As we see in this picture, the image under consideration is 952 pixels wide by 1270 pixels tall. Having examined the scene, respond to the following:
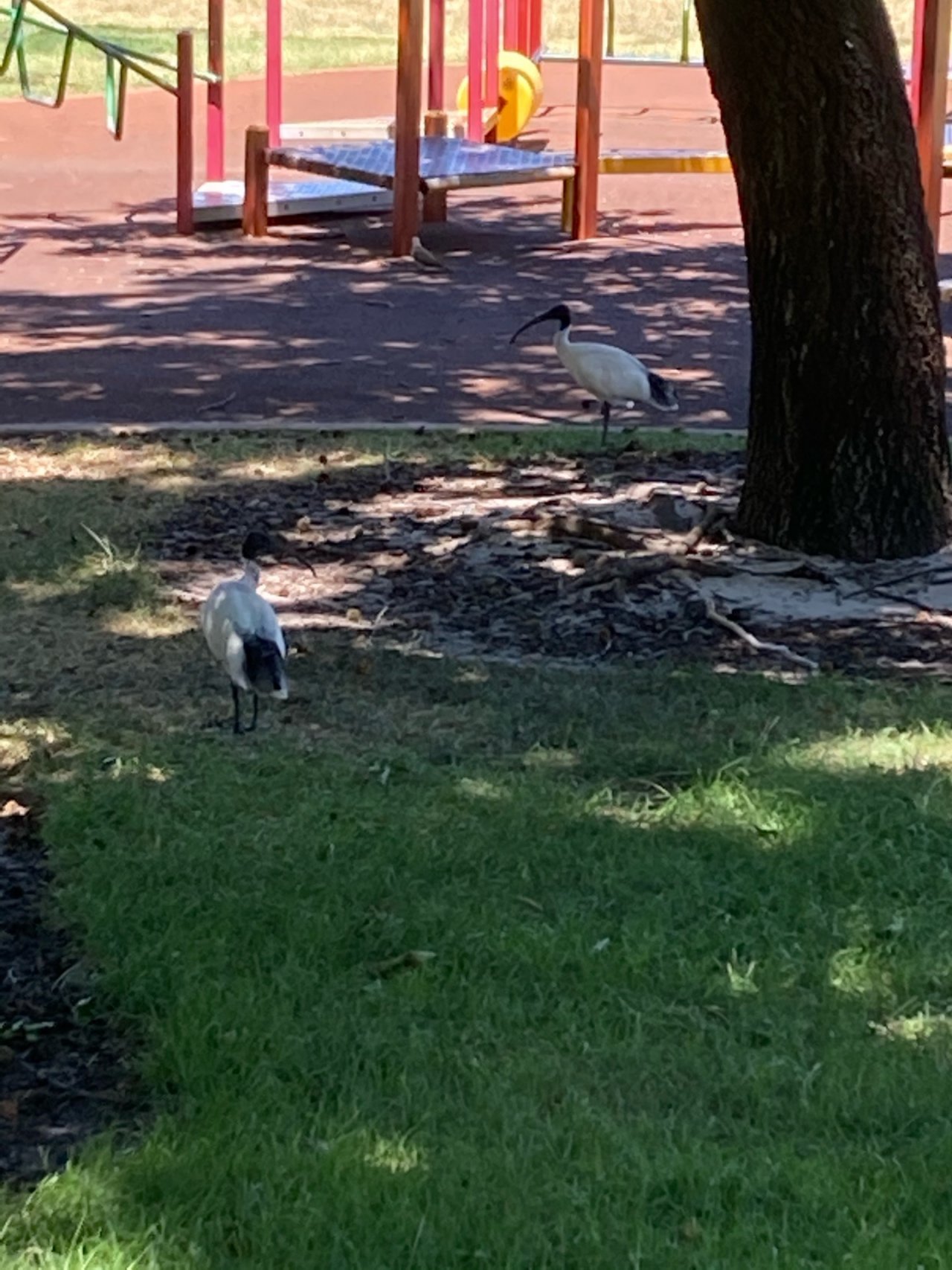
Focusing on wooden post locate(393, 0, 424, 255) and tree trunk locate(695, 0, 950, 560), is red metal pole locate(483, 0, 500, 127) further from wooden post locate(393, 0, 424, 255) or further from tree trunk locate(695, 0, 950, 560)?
tree trunk locate(695, 0, 950, 560)

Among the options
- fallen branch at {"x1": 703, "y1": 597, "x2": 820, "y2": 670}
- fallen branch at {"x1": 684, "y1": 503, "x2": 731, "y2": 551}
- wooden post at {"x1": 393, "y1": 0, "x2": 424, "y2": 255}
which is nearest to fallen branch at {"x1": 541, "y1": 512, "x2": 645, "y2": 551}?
fallen branch at {"x1": 684, "y1": 503, "x2": 731, "y2": 551}

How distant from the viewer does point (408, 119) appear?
47.9 feet

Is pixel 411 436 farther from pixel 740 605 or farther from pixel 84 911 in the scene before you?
pixel 84 911

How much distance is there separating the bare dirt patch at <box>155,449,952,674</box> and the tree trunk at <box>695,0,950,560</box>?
0.21 metres

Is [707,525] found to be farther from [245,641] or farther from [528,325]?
[528,325]

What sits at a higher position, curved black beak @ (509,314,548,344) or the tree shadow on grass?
curved black beak @ (509,314,548,344)

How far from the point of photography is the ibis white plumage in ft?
18.5

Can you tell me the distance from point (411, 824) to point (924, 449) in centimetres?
288

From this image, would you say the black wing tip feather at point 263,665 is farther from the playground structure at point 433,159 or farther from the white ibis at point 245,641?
the playground structure at point 433,159

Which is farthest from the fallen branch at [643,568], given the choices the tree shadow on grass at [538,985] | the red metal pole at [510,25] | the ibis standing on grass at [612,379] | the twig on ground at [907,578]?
the red metal pole at [510,25]

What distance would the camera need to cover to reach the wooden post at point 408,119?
14.5 metres

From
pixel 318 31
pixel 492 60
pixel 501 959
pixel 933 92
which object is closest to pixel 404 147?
pixel 933 92

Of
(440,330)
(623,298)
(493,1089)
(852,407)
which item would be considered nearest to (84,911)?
(493,1089)

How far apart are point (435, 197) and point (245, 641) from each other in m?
11.8
